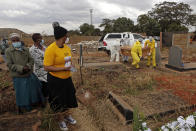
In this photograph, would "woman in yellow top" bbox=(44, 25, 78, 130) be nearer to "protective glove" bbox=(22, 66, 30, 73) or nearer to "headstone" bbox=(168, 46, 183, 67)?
"protective glove" bbox=(22, 66, 30, 73)

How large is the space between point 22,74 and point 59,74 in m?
0.83

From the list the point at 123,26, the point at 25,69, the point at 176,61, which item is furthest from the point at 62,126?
the point at 123,26

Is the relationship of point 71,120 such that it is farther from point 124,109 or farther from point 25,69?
point 25,69

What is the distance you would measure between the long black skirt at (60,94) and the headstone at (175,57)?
5.47 meters

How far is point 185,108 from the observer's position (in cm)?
275

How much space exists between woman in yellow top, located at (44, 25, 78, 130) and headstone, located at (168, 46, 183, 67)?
18.0 ft

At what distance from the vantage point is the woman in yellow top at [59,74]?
211cm

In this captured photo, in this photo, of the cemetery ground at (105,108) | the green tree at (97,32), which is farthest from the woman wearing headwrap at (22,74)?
the green tree at (97,32)

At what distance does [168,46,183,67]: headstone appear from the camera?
20.9 feet

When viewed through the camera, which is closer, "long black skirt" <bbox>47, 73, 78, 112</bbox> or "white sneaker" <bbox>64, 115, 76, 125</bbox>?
"long black skirt" <bbox>47, 73, 78, 112</bbox>

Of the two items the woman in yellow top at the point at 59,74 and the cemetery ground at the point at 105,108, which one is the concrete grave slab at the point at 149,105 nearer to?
the cemetery ground at the point at 105,108

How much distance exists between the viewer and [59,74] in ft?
7.32

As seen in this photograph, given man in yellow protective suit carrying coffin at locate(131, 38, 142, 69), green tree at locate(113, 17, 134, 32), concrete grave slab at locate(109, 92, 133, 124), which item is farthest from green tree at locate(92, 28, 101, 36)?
concrete grave slab at locate(109, 92, 133, 124)


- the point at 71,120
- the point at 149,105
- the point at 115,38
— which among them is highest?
the point at 115,38
